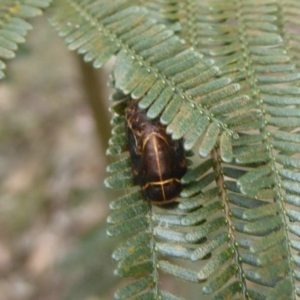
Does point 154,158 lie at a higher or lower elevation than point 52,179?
higher

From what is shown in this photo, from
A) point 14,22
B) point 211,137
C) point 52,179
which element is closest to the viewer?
point 211,137

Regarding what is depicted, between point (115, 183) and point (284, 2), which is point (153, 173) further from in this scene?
point (284, 2)

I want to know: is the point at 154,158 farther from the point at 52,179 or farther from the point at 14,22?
the point at 52,179

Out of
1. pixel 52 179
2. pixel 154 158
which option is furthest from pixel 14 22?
pixel 52 179

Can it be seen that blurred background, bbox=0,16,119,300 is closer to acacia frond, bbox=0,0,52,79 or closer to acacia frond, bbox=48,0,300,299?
acacia frond, bbox=0,0,52,79

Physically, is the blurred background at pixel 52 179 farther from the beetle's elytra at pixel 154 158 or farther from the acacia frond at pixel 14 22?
the beetle's elytra at pixel 154 158

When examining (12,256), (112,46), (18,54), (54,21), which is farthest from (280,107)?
(12,256)
